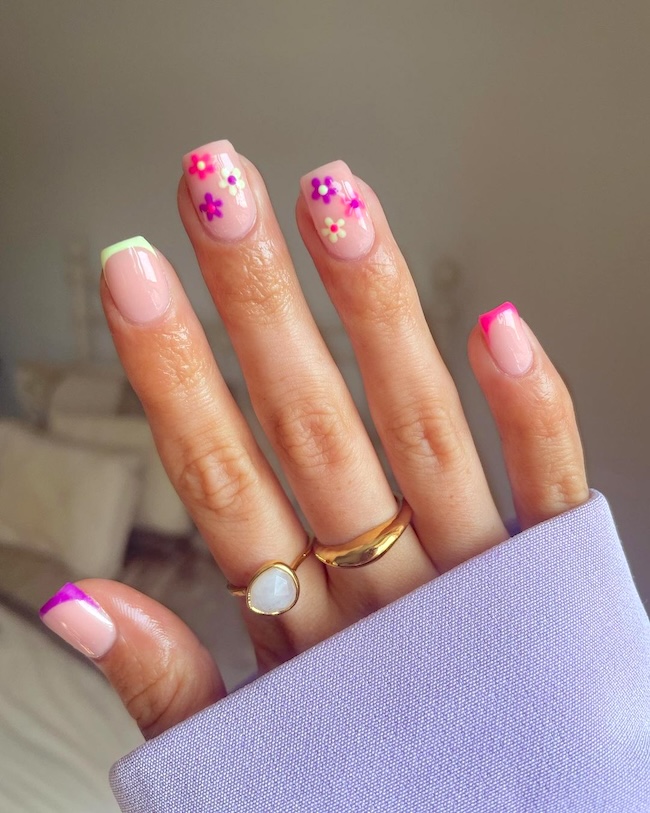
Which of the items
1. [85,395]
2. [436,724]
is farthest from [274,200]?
[436,724]

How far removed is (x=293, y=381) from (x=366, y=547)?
0.45 feet

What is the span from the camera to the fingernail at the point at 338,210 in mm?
429

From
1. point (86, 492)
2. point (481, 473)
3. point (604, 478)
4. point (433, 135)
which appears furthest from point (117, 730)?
point (433, 135)

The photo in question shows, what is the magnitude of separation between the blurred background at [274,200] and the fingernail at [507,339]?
0.30m

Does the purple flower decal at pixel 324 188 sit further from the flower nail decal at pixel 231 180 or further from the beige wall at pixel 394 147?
the beige wall at pixel 394 147

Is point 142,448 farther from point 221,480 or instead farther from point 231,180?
point 231,180

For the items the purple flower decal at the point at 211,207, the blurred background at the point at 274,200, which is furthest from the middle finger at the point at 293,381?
the blurred background at the point at 274,200

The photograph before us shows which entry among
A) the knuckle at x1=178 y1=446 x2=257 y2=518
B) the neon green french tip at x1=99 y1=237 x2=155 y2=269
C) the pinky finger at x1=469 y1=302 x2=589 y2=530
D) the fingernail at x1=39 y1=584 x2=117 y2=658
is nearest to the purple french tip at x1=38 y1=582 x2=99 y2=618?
the fingernail at x1=39 y1=584 x2=117 y2=658

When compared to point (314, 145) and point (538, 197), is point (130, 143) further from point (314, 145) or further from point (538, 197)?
point (538, 197)

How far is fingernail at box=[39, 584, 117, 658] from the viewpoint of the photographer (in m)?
0.44

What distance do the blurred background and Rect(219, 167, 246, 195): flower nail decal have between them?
33 cm

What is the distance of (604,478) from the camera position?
2.47ft

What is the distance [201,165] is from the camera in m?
0.42

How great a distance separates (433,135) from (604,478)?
0.43 m
